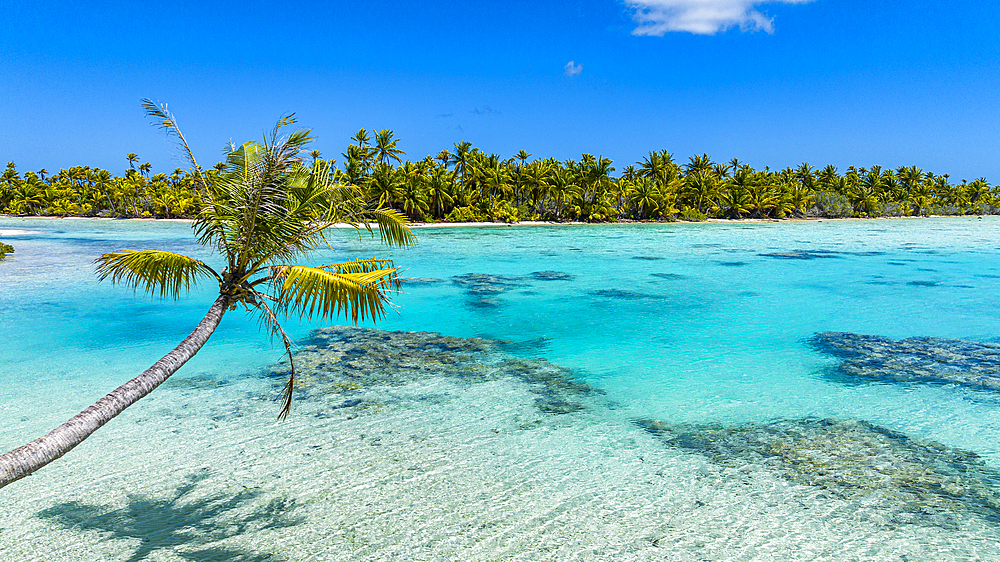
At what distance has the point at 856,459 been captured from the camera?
7.87 metres

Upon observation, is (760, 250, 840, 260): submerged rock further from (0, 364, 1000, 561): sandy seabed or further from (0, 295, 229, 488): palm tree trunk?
(0, 295, 229, 488): palm tree trunk

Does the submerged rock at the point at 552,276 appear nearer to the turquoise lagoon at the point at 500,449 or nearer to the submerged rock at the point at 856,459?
the turquoise lagoon at the point at 500,449

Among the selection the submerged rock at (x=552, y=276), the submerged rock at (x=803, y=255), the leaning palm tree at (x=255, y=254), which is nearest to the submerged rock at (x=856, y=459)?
the leaning palm tree at (x=255, y=254)

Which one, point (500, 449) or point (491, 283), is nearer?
point (500, 449)

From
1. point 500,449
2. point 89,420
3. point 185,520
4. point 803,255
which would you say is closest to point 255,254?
point 89,420

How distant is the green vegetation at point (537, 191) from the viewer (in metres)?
71.9

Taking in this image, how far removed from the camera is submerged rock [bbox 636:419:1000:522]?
6.92 metres

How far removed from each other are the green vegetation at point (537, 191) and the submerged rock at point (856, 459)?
2231 inches

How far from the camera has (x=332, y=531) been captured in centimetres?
634

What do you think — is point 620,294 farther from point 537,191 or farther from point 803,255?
point 537,191

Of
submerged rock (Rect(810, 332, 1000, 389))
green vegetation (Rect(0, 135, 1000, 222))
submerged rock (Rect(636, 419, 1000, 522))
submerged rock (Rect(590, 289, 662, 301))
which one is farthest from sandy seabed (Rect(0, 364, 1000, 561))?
green vegetation (Rect(0, 135, 1000, 222))

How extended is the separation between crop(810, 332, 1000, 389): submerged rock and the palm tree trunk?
1167cm

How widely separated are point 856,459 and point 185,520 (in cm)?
825

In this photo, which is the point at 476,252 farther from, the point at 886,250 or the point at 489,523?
the point at 489,523
